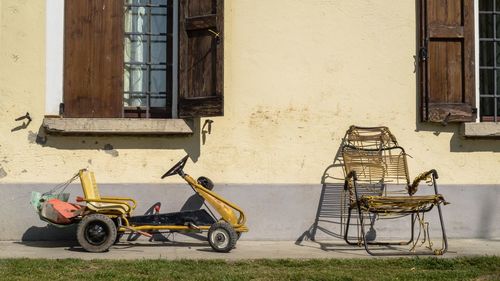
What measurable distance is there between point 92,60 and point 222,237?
8.05 ft

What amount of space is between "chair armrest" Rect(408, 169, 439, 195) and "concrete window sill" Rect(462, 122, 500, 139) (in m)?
0.66

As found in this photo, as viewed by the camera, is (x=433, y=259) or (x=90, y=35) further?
(x=90, y=35)

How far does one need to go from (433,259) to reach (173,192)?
281 centimetres

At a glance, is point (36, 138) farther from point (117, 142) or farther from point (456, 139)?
point (456, 139)

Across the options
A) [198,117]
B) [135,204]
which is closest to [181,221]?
[135,204]

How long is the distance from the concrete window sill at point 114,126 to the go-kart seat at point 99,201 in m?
0.51

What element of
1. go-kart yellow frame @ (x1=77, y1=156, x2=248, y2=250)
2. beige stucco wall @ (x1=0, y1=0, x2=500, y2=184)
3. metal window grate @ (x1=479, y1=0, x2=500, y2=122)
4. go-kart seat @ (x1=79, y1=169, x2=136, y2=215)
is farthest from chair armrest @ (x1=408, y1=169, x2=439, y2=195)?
go-kart seat @ (x1=79, y1=169, x2=136, y2=215)

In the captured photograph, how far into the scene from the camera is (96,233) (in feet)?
21.9

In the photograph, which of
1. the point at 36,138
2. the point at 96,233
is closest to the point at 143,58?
the point at 36,138

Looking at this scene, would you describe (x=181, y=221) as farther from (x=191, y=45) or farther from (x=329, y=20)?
(x=329, y=20)

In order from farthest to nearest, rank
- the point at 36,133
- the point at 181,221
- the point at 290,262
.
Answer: the point at 36,133
the point at 181,221
the point at 290,262

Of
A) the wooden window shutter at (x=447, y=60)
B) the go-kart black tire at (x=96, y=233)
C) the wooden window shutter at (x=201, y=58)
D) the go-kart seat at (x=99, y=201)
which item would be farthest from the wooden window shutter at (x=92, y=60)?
the wooden window shutter at (x=447, y=60)

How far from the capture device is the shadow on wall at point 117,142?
24.3ft

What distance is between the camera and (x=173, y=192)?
293 inches
